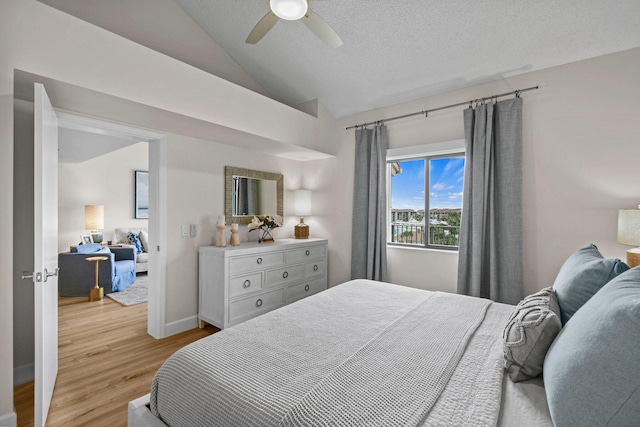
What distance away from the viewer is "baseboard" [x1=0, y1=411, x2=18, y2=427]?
1.63 m

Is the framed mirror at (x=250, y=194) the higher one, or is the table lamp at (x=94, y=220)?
the framed mirror at (x=250, y=194)

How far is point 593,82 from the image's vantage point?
96.7 inches

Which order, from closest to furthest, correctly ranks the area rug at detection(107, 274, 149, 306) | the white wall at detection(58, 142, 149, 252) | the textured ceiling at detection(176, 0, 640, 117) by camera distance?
the textured ceiling at detection(176, 0, 640, 117), the area rug at detection(107, 274, 149, 306), the white wall at detection(58, 142, 149, 252)

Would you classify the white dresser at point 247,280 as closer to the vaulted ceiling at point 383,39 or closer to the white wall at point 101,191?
the vaulted ceiling at point 383,39

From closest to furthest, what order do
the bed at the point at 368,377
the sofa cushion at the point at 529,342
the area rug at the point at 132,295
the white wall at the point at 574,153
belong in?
the bed at the point at 368,377
the sofa cushion at the point at 529,342
the white wall at the point at 574,153
the area rug at the point at 132,295

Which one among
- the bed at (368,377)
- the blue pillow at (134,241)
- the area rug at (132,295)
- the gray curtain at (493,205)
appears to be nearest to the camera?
the bed at (368,377)

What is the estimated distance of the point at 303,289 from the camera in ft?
12.1

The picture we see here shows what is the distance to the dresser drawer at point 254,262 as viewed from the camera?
2.91m

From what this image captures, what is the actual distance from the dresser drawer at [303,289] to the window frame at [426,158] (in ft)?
3.53

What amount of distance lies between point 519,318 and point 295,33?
9.64 ft

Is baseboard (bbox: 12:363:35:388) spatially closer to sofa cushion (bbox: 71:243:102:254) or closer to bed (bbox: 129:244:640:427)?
bed (bbox: 129:244:640:427)

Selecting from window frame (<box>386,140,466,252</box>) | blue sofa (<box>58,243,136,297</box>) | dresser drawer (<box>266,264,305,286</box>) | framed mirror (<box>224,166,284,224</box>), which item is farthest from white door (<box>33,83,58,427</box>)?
window frame (<box>386,140,466,252</box>)

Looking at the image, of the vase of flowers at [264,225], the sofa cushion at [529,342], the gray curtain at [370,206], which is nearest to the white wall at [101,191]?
the vase of flowers at [264,225]

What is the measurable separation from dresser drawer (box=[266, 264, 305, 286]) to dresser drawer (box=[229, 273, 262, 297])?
14 cm
